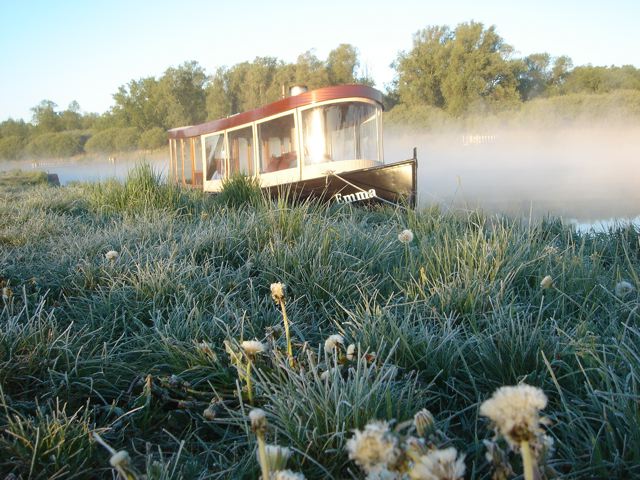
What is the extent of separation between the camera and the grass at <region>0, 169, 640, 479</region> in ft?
5.10

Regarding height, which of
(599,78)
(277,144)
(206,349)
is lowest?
(206,349)

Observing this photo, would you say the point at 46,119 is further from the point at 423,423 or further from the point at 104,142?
the point at 423,423

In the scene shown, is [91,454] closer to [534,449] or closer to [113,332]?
[113,332]

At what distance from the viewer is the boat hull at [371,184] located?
24.8 ft

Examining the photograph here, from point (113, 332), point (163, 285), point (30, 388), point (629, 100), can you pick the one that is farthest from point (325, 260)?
point (629, 100)

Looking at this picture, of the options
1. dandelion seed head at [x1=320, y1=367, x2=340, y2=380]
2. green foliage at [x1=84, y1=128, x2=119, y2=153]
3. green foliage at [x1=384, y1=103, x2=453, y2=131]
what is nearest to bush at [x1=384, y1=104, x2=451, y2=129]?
green foliage at [x1=384, y1=103, x2=453, y2=131]

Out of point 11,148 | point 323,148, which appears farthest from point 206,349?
point 11,148

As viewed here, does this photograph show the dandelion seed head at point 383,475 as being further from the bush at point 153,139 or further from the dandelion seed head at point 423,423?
the bush at point 153,139

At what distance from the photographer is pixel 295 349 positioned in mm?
2256

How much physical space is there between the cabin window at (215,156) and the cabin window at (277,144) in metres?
1.27

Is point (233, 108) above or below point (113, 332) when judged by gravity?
above

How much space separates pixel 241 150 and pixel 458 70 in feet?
145

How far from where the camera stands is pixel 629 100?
38438 mm

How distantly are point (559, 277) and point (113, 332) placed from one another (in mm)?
2595
